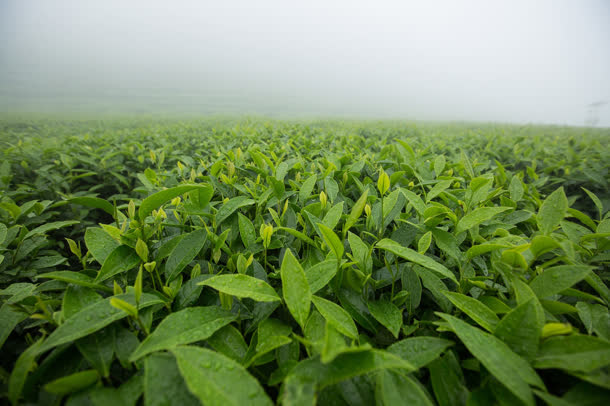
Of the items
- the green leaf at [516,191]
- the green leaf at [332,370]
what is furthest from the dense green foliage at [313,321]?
the green leaf at [516,191]

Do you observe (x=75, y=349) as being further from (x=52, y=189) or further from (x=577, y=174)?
(x=577, y=174)

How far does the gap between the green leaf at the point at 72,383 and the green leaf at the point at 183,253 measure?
1.06 feet

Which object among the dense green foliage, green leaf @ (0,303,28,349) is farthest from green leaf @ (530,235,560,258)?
green leaf @ (0,303,28,349)

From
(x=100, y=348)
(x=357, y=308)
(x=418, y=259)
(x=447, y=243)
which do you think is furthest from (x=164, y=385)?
(x=447, y=243)

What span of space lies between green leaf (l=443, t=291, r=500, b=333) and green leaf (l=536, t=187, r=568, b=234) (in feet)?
1.17

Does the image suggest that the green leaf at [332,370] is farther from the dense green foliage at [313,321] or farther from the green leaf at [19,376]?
the green leaf at [19,376]

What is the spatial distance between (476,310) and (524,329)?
0.11 m

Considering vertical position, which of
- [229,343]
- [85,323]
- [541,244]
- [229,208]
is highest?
[541,244]

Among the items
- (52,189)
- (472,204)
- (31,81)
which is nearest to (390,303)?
(472,204)

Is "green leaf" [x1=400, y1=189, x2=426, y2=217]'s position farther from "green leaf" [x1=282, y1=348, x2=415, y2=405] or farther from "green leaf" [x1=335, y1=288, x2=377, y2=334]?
"green leaf" [x1=282, y1=348, x2=415, y2=405]

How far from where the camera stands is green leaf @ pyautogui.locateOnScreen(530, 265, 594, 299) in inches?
26.3

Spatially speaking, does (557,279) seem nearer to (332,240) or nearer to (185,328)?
(332,240)

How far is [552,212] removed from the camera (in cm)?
82

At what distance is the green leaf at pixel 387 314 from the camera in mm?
758
